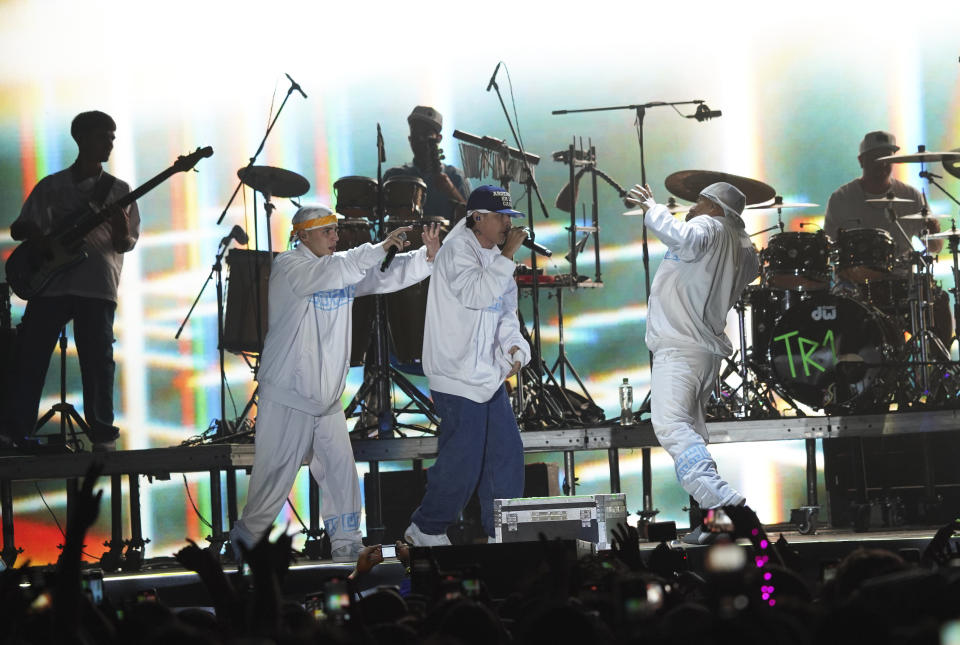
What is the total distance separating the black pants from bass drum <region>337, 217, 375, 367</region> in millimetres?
1447

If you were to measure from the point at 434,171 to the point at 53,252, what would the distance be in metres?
2.65

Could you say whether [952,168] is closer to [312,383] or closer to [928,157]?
[928,157]

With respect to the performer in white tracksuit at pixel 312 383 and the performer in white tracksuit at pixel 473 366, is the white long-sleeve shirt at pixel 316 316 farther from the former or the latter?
the performer in white tracksuit at pixel 473 366

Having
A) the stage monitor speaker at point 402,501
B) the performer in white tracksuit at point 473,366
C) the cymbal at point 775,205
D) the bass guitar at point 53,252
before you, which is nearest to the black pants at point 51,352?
the bass guitar at point 53,252

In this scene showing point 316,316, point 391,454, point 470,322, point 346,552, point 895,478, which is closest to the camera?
point 470,322

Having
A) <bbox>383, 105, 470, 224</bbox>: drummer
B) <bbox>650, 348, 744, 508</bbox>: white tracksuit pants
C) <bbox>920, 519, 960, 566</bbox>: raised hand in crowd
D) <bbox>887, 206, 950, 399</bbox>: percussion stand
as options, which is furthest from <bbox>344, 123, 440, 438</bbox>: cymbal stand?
<bbox>920, 519, 960, 566</bbox>: raised hand in crowd

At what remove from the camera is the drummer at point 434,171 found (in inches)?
337

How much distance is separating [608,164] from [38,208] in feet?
14.0

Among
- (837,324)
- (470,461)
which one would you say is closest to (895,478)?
(837,324)

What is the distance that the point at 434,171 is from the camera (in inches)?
339

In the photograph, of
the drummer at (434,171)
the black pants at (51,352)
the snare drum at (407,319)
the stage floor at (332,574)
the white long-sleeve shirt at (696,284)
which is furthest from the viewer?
the drummer at (434,171)

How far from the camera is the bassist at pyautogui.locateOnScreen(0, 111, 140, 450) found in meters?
6.97

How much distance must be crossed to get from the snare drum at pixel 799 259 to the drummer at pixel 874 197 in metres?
0.68

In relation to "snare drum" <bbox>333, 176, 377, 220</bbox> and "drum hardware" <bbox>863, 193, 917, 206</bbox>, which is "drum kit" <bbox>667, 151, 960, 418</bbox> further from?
"snare drum" <bbox>333, 176, 377, 220</bbox>
